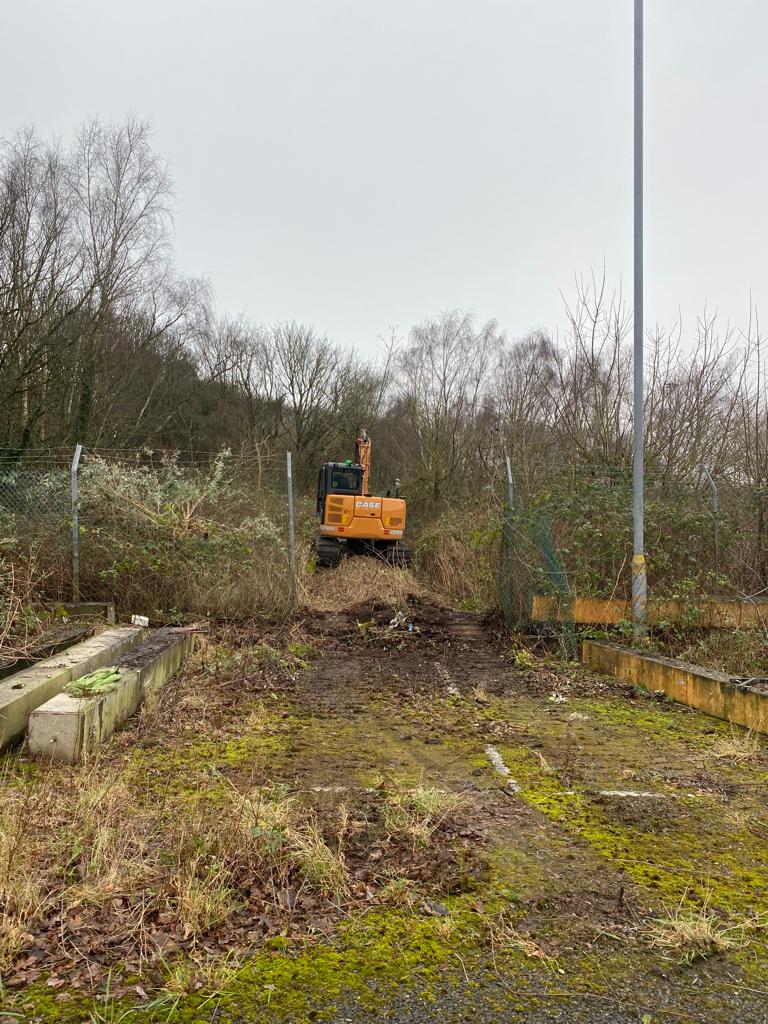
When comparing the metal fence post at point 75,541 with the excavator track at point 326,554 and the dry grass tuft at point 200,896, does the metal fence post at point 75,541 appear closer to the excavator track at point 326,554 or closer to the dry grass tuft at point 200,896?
the excavator track at point 326,554

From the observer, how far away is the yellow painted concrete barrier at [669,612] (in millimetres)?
7879

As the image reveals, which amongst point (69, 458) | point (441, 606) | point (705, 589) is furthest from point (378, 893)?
point (69, 458)

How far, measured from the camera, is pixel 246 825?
3.15 m

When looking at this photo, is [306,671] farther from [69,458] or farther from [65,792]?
[69,458]

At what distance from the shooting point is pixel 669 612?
8031 mm

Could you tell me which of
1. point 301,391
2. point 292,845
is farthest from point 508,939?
point 301,391

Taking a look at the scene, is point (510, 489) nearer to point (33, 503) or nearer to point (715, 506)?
point (715, 506)

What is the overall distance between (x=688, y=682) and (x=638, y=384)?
3511 mm

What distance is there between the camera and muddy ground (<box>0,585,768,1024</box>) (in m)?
2.25

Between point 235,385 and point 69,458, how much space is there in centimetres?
2179

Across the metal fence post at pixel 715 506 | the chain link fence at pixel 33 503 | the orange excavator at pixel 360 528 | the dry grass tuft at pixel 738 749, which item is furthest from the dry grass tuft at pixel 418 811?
the orange excavator at pixel 360 528

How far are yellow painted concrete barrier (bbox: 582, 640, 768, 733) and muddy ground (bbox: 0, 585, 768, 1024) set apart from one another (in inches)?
8.1

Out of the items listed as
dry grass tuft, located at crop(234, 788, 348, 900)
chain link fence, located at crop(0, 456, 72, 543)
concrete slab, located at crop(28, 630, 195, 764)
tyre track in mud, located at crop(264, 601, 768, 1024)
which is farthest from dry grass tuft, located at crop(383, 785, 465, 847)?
chain link fence, located at crop(0, 456, 72, 543)

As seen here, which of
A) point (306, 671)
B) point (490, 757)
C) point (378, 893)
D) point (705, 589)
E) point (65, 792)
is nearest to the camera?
point (378, 893)
